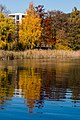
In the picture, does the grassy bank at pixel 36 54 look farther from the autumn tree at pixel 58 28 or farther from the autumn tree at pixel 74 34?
the autumn tree at pixel 74 34

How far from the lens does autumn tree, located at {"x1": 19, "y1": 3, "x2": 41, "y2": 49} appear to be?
239 feet

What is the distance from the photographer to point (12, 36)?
71125mm

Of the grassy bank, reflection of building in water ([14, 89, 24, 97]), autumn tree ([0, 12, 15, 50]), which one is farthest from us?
autumn tree ([0, 12, 15, 50])

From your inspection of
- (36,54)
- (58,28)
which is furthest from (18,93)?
(58,28)

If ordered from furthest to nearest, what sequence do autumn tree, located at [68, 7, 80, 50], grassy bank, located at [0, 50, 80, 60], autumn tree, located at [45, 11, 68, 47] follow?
autumn tree, located at [68, 7, 80, 50] → autumn tree, located at [45, 11, 68, 47] → grassy bank, located at [0, 50, 80, 60]

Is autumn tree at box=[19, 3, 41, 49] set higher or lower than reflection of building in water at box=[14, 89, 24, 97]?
higher

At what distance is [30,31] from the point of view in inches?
2869

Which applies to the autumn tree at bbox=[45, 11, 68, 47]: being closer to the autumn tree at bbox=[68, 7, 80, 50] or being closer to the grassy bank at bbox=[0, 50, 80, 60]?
the autumn tree at bbox=[68, 7, 80, 50]

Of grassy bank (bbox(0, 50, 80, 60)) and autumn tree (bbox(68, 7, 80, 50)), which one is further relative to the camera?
autumn tree (bbox(68, 7, 80, 50))

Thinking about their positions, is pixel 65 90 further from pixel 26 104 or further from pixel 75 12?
pixel 75 12

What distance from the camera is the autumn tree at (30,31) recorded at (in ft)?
239

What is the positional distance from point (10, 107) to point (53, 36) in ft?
224

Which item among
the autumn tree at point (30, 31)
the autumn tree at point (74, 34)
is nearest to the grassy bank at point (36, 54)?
the autumn tree at point (30, 31)

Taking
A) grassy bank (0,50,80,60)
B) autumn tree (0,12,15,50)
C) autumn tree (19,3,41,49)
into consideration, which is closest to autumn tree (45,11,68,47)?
autumn tree (19,3,41,49)
